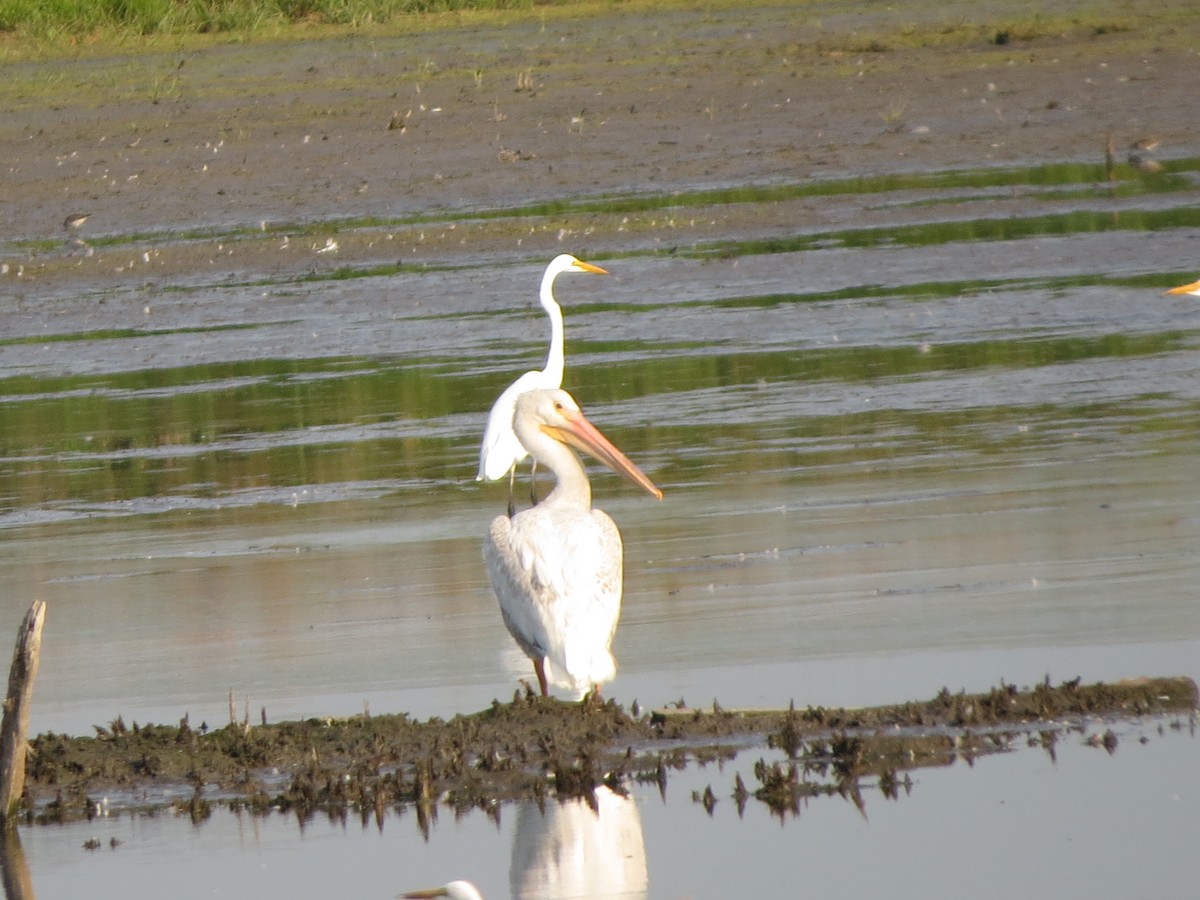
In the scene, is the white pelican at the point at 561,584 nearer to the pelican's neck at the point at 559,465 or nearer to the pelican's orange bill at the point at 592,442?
the pelican's neck at the point at 559,465

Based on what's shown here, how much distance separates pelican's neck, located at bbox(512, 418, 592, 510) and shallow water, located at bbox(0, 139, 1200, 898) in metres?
0.59

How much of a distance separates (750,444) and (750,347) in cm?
266

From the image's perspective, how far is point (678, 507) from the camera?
9.69m

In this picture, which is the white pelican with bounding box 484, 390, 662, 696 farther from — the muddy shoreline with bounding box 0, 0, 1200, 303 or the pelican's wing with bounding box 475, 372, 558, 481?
the muddy shoreline with bounding box 0, 0, 1200, 303

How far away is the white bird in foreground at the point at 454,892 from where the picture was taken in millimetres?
5598

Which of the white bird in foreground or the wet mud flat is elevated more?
the wet mud flat

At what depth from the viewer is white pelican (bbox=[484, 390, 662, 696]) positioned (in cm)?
674

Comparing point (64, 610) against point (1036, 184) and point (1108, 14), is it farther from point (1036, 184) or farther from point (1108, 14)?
point (1108, 14)

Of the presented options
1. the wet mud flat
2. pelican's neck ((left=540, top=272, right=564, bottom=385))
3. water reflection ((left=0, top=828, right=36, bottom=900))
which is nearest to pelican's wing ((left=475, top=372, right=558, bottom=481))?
pelican's neck ((left=540, top=272, right=564, bottom=385))

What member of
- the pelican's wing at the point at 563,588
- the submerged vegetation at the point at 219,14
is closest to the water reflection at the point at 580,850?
the pelican's wing at the point at 563,588

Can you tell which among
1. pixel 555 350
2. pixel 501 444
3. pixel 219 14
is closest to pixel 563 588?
pixel 501 444

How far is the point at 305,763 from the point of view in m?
6.57

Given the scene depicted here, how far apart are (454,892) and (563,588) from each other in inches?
54.8

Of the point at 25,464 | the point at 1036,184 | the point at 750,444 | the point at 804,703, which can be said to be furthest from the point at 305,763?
the point at 1036,184
